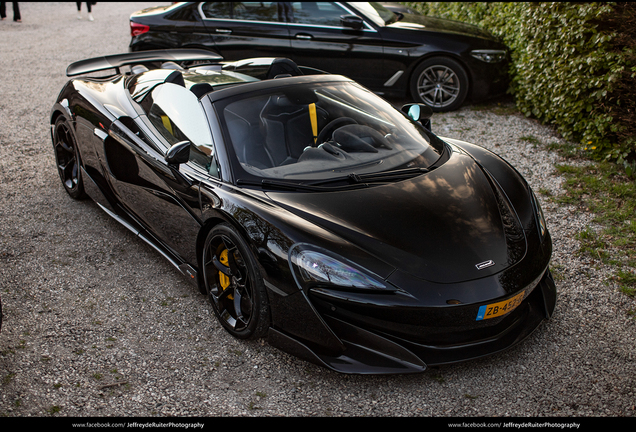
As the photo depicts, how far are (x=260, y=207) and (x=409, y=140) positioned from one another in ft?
4.15

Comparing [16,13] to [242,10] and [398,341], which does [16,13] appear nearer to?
[242,10]

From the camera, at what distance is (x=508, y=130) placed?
6.34m

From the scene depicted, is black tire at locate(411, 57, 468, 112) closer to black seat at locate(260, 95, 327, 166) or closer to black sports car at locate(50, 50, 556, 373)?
black sports car at locate(50, 50, 556, 373)

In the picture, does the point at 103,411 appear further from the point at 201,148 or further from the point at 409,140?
the point at 409,140

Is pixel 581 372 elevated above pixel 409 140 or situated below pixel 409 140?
below

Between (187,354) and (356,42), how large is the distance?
5292 mm

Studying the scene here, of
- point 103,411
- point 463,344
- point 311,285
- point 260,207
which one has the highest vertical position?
point 260,207

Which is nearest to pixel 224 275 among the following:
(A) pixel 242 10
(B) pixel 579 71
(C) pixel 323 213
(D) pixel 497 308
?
(C) pixel 323 213

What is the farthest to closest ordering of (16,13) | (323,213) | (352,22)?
1. (16,13)
2. (352,22)
3. (323,213)

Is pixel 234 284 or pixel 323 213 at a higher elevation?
pixel 323 213

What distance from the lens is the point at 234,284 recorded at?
114 inches

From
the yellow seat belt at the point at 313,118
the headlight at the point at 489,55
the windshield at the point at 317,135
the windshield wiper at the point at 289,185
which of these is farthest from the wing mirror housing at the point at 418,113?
the headlight at the point at 489,55

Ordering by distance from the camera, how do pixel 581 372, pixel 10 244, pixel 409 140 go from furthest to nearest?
pixel 10 244 → pixel 409 140 → pixel 581 372

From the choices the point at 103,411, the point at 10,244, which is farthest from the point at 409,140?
the point at 10,244
